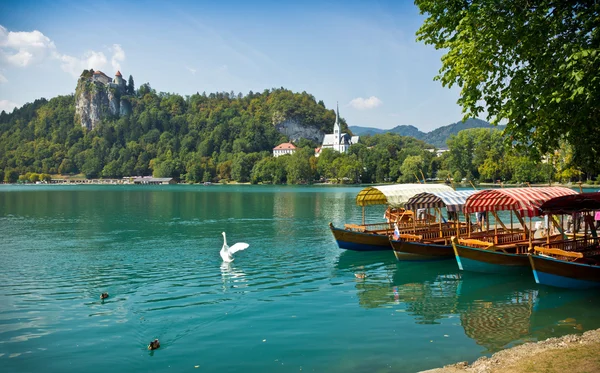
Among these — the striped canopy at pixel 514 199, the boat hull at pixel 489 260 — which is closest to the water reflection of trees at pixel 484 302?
the boat hull at pixel 489 260

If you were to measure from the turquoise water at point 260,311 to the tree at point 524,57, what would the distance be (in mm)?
6116

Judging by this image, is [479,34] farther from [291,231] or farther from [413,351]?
[291,231]

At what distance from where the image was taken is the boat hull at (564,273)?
60.1ft

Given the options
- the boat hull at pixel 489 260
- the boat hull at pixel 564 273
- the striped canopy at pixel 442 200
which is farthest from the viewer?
the striped canopy at pixel 442 200

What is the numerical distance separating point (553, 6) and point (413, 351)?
1124 centimetres

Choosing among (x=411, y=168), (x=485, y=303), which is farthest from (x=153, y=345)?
(x=411, y=168)

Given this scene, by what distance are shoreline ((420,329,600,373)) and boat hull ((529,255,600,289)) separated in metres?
5.89

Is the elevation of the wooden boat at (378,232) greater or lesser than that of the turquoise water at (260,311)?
greater

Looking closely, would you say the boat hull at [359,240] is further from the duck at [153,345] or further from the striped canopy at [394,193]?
the duck at [153,345]

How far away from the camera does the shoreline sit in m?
10.5

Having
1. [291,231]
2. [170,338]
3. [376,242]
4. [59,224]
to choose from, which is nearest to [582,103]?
[170,338]

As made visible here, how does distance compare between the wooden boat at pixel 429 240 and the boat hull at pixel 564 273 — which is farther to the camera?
the wooden boat at pixel 429 240

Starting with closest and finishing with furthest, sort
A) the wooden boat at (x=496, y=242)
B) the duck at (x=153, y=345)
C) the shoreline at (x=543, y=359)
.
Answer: the shoreline at (x=543, y=359) → the duck at (x=153, y=345) → the wooden boat at (x=496, y=242)

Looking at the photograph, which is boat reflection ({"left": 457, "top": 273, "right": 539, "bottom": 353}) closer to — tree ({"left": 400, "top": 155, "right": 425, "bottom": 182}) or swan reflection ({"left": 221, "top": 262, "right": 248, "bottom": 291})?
swan reflection ({"left": 221, "top": 262, "right": 248, "bottom": 291})
